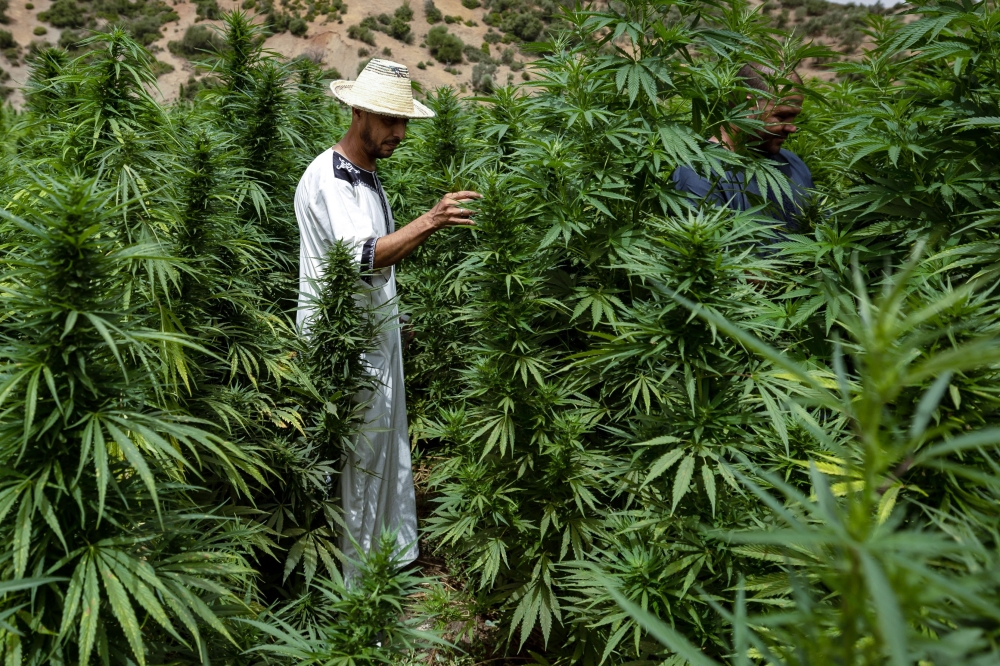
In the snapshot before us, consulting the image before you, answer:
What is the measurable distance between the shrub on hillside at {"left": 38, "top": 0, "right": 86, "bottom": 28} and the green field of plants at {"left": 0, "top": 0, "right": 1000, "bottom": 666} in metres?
29.0

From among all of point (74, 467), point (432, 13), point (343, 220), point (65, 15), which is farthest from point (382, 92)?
point (432, 13)

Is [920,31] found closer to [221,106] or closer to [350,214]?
[350,214]

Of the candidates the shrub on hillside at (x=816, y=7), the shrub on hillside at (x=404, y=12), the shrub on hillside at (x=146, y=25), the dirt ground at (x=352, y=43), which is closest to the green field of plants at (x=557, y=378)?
the dirt ground at (x=352, y=43)

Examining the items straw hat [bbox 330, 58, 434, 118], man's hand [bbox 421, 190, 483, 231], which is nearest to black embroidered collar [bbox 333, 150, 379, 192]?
straw hat [bbox 330, 58, 434, 118]

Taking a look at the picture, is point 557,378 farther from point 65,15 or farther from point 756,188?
point 65,15

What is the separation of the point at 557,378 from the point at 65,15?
3172 cm

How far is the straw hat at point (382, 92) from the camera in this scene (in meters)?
2.60

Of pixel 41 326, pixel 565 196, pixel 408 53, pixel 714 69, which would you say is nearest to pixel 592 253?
pixel 565 196

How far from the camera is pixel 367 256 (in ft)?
8.25

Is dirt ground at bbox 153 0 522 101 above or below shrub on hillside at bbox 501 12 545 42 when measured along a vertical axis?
below

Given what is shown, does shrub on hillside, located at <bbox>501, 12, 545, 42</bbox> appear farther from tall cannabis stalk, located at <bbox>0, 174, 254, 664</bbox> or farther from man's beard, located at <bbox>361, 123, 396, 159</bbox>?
tall cannabis stalk, located at <bbox>0, 174, 254, 664</bbox>

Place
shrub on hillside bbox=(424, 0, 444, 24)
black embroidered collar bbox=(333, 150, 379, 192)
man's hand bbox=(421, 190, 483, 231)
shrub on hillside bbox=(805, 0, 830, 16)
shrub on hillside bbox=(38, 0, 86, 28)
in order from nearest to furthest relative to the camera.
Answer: man's hand bbox=(421, 190, 483, 231)
black embroidered collar bbox=(333, 150, 379, 192)
shrub on hillside bbox=(805, 0, 830, 16)
shrub on hillside bbox=(38, 0, 86, 28)
shrub on hillside bbox=(424, 0, 444, 24)

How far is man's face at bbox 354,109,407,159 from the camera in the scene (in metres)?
2.65

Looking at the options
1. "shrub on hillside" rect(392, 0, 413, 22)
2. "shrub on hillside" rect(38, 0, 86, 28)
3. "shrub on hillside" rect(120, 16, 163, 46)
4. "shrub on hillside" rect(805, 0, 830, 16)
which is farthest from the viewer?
"shrub on hillside" rect(392, 0, 413, 22)
